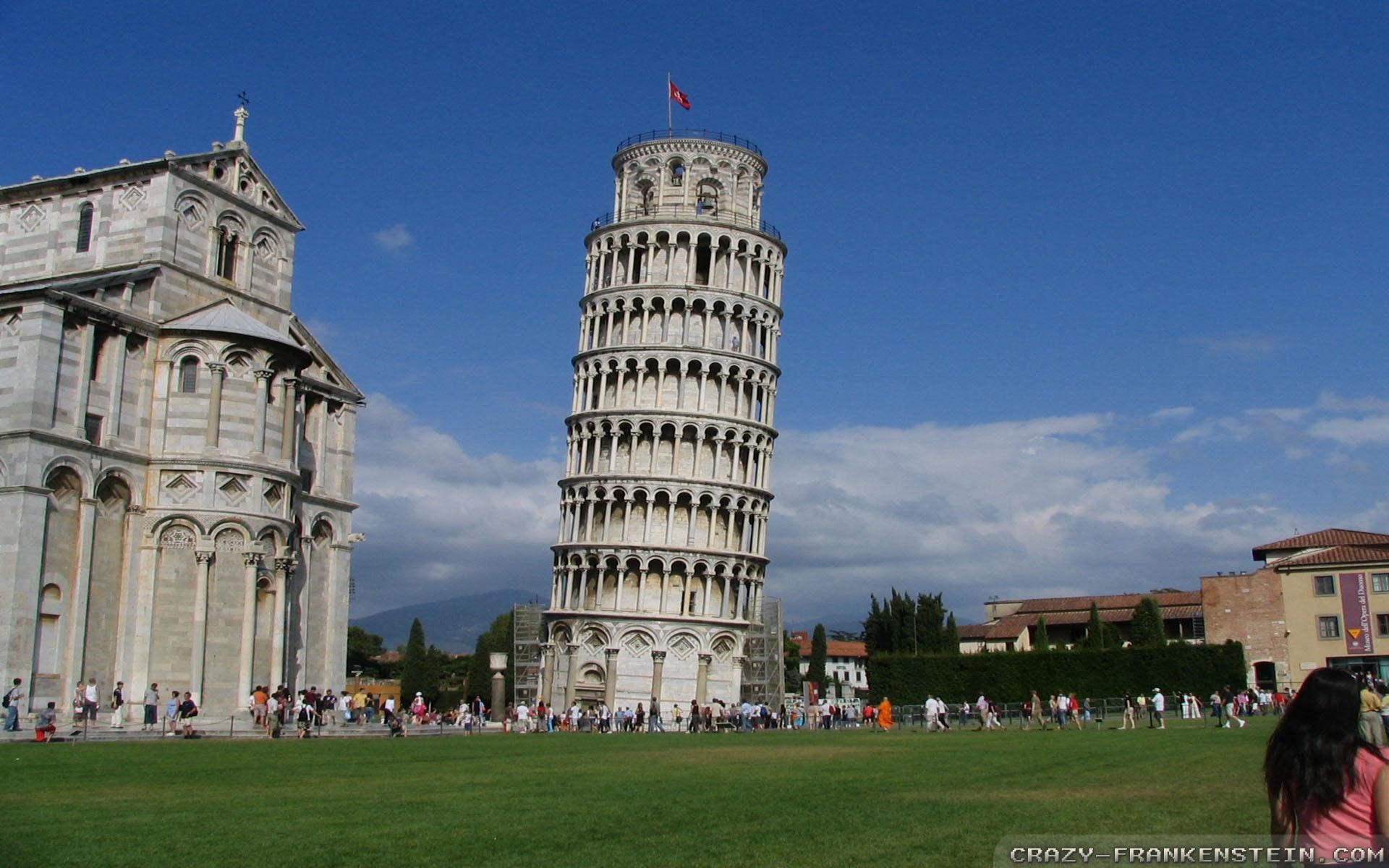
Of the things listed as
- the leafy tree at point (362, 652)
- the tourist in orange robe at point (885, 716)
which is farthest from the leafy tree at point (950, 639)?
the leafy tree at point (362, 652)

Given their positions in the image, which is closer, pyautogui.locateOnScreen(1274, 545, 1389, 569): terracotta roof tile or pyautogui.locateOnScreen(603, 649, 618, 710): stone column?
pyautogui.locateOnScreen(603, 649, 618, 710): stone column

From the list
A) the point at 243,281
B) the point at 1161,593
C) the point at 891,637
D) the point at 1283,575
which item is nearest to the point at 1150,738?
the point at 243,281

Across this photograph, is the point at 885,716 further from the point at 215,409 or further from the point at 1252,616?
the point at 1252,616

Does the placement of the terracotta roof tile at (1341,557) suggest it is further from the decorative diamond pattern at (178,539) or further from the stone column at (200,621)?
the decorative diamond pattern at (178,539)

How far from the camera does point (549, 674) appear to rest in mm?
65500

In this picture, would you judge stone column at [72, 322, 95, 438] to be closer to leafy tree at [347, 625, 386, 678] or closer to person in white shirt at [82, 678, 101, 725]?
person in white shirt at [82, 678, 101, 725]

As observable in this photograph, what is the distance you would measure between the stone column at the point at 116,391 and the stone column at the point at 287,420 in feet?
14.9

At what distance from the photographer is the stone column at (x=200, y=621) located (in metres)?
35.3

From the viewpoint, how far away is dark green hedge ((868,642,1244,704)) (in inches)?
2317

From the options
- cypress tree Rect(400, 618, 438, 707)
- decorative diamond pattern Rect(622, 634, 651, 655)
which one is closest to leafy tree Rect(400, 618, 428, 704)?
cypress tree Rect(400, 618, 438, 707)

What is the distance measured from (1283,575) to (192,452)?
174 ft

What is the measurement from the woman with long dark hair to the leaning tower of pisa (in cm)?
5766

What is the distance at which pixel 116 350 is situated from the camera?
3597 centimetres

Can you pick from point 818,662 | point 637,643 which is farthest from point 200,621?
point 818,662
